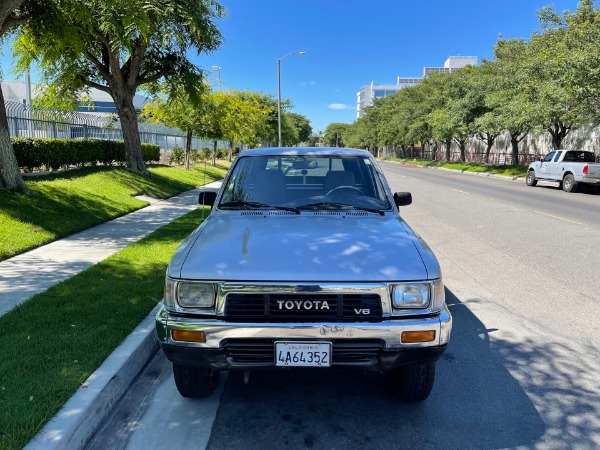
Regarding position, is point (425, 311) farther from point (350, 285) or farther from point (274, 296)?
point (274, 296)

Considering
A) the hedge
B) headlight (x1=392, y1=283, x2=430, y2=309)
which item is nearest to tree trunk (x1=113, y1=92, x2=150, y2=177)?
the hedge

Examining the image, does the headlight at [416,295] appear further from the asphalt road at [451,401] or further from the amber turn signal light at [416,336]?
the asphalt road at [451,401]

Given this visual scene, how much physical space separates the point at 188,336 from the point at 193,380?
576 millimetres

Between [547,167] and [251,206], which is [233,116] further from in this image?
[251,206]

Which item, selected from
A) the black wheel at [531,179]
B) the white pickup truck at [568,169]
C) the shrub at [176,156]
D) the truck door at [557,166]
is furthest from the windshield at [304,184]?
the shrub at [176,156]

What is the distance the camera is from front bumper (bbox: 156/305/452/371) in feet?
9.27

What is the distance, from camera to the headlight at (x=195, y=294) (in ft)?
9.59

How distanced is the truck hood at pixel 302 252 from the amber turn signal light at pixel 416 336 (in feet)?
1.09

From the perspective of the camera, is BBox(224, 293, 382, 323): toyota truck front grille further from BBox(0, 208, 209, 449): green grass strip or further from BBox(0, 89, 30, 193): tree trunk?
BBox(0, 89, 30, 193): tree trunk

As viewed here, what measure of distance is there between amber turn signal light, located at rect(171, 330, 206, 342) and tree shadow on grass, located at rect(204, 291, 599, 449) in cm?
66

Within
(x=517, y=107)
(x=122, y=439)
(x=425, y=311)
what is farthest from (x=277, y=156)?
(x=517, y=107)

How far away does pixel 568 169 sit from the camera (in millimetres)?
20859

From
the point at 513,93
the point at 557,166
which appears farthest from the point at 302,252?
the point at 513,93

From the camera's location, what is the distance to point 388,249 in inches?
126
